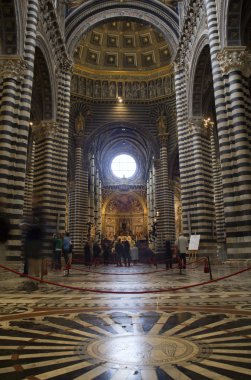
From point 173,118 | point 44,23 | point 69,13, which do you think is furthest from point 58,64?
point 173,118

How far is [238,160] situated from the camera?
493 inches

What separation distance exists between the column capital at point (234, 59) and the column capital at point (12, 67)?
8467mm

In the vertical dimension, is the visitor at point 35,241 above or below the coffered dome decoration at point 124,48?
below

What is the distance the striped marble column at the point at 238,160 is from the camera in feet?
39.7

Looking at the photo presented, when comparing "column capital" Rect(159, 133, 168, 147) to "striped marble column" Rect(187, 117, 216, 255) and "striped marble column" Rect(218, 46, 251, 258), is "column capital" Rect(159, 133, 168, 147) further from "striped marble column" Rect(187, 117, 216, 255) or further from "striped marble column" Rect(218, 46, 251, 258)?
"striped marble column" Rect(218, 46, 251, 258)

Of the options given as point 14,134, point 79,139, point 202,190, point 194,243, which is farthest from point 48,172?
point 79,139

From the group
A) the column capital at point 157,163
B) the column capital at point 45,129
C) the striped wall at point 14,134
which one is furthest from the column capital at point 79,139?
the striped wall at point 14,134

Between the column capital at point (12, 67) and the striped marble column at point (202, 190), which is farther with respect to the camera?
the striped marble column at point (202, 190)

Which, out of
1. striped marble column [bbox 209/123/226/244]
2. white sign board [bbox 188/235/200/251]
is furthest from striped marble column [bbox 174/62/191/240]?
striped marble column [bbox 209/123/226/244]

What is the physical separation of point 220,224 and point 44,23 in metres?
19.0

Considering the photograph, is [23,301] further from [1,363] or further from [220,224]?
[220,224]

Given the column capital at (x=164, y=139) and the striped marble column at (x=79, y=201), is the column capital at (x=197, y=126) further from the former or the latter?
the striped marble column at (x=79, y=201)

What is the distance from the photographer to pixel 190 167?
19.3 metres

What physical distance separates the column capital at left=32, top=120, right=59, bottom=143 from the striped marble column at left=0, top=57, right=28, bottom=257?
244 inches
